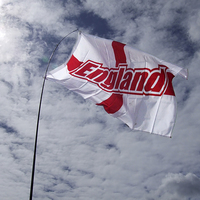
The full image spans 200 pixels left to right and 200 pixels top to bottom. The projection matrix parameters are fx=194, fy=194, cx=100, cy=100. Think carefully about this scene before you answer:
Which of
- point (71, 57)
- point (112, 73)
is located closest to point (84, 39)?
point (71, 57)

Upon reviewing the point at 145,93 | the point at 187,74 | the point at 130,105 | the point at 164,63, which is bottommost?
the point at 130,105

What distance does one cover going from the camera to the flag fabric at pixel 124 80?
10.2m

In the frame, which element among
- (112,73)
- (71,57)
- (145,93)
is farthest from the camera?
(71,57)

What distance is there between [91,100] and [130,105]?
224cm

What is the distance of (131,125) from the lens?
10.3 meters

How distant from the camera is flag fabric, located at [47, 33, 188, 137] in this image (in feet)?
33.3

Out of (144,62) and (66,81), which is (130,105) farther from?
(66,81)

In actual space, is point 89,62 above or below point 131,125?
above

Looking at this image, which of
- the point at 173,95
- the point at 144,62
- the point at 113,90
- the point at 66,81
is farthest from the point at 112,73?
the point at 173,95

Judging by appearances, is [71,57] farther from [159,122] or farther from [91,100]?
[159,122]

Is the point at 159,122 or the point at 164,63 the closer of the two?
the point at 159,122

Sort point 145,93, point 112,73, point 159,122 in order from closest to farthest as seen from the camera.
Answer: point 159,122 → point 145,93 → point 112,73

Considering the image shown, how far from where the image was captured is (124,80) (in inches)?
440

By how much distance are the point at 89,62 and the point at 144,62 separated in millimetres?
3248
